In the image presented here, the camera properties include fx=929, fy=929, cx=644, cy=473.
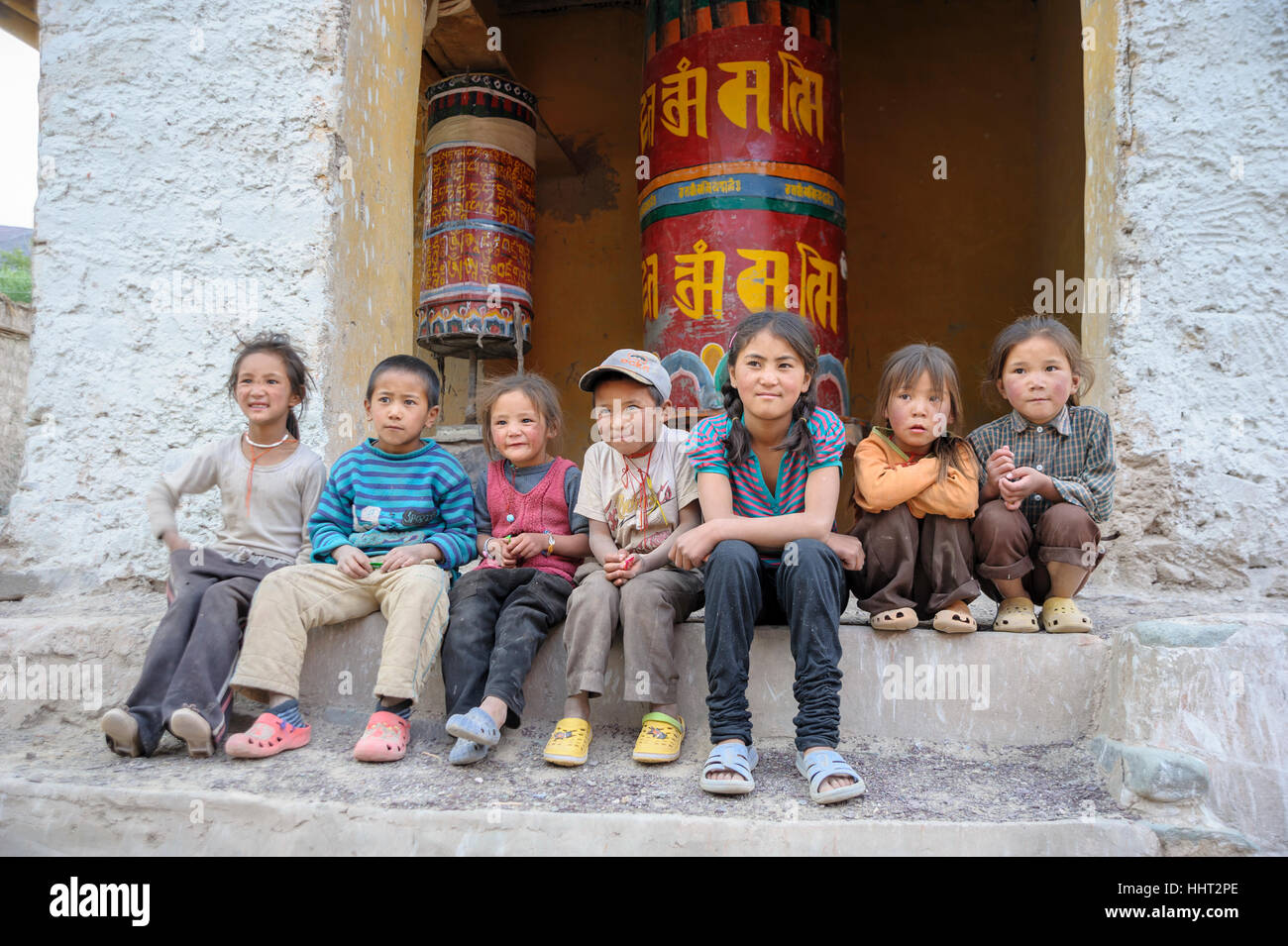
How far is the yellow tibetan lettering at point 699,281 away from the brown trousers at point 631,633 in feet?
6.35

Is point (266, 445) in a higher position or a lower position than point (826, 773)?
higher

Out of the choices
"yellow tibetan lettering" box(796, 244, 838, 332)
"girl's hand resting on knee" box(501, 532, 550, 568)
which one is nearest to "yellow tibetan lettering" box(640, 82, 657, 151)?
"yellow tibetan lettering" box(796, 244, 838, 332)

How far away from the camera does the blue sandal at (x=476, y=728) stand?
189cm

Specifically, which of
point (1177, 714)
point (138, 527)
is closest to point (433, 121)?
point (138, 527)

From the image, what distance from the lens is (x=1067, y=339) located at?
2227mm

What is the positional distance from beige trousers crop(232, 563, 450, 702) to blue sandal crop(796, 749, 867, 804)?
33.9 inches

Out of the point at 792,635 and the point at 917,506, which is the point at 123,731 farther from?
the point at 917,506

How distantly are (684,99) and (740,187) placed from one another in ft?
1.58

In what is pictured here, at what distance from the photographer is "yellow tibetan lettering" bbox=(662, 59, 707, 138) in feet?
12.7

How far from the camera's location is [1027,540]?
7.09 feet

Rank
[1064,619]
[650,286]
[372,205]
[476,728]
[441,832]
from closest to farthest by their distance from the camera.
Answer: [441,832] → [476,728] → [1064,619] → [372,205] → [650,286]

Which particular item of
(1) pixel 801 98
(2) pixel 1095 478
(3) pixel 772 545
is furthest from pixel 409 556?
(1) pixel 801 98

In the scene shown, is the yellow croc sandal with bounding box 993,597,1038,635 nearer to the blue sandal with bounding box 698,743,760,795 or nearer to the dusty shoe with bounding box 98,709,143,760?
the blue sandal with bounding box 698,743,760,795

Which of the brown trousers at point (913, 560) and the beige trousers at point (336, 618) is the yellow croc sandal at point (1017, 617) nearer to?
the brown trousers at point (913, 560)
